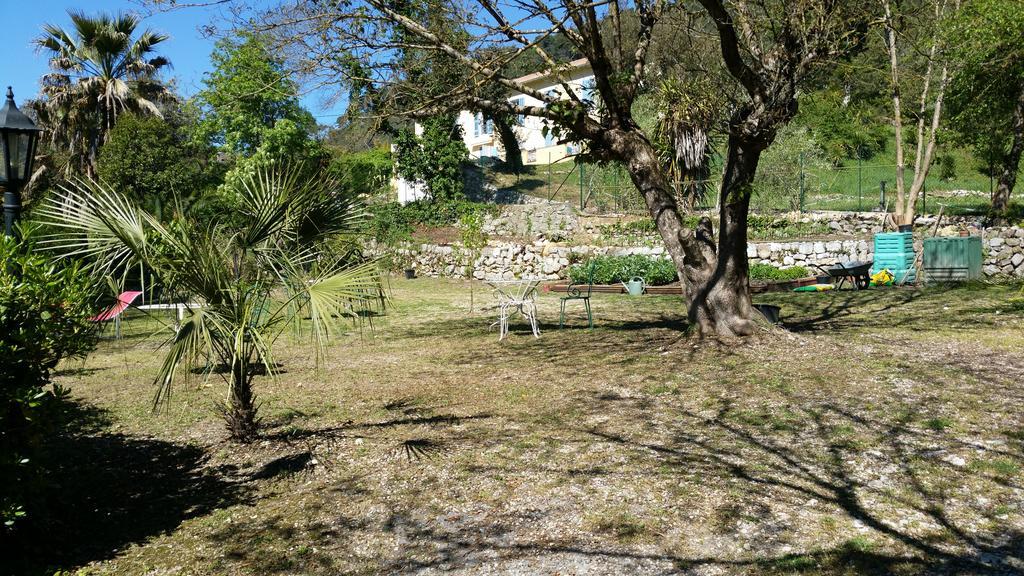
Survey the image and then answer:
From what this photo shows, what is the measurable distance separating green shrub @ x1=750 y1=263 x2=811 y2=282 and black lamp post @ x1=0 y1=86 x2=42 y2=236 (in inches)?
553

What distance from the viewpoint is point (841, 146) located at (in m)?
27.6

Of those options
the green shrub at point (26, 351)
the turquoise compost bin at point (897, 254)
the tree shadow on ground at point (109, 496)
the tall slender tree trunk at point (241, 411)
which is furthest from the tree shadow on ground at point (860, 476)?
the turquoise compost bin at point (897, 254)

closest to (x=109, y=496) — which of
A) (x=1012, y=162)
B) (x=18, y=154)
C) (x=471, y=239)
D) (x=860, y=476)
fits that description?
(x=18, y=154)

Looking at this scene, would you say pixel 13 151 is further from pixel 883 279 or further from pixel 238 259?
pixel 883 279

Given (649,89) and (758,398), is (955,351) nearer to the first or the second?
(758,398)

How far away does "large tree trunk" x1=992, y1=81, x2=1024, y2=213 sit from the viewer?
55.3 feet

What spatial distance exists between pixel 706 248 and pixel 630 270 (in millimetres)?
7844

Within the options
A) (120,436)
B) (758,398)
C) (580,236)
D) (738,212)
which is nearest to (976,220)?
(580,236)

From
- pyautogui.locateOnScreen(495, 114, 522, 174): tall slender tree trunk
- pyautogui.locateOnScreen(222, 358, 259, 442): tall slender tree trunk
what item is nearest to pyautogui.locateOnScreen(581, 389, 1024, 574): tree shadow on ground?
pyautogui.locateOnScreen(222, 358, 259, 442): tall slender tree trunk

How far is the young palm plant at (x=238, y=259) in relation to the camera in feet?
16.0

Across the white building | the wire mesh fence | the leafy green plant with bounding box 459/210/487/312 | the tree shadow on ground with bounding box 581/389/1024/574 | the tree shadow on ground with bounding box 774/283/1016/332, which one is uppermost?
the white building

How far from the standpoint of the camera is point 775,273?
54.4ft

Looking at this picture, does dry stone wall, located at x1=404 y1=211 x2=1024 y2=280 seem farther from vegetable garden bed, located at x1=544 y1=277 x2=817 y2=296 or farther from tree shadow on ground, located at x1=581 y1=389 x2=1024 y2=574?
tree shadow on ground, located at x1=581 y1=389 x2=1024 y2=574

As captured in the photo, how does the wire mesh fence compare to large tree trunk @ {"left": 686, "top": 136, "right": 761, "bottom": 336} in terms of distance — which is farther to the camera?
the wire mesh fence
